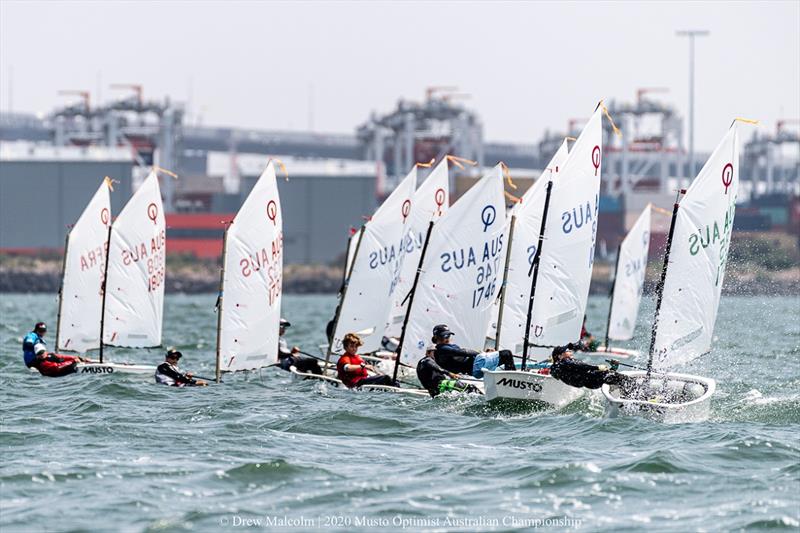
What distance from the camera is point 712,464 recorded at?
1645 cm

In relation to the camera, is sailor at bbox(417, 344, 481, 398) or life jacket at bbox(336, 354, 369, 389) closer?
sailor at bbox(417, 344, 481, 398)

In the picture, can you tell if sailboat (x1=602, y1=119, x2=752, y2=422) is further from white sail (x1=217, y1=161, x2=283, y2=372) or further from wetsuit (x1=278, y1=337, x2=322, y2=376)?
wetsuit (x1=278, y1=337, x2=322, y2=376)

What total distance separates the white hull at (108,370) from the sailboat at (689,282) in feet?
35.6

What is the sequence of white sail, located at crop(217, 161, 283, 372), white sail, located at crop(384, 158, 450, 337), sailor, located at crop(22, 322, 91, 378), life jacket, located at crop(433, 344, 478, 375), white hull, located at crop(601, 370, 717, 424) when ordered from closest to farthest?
1. white hull, located at crop(601, 370, 717, 424)
2. life jacket, located at crop(433, 344, 478, 375)
3. white sail, located at crop(217, 161, 283, 372)
4. sailor, located at crop(22, 322, 91, 378)
5. white sail, located at crop(384, 158, 450, 337)

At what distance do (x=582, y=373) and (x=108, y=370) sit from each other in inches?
429

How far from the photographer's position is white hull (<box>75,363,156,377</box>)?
1074 inches

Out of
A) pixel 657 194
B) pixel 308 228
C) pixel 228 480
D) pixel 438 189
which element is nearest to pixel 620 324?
pixel 438 189

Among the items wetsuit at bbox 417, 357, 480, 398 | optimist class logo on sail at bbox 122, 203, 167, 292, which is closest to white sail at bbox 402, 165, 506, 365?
wetsuit at bbox 417, 357, 480, 398

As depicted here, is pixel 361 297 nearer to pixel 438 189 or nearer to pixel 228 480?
pixel 438 189

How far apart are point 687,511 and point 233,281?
42.2 feet

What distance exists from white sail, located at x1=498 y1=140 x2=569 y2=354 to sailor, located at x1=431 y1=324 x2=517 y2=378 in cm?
100

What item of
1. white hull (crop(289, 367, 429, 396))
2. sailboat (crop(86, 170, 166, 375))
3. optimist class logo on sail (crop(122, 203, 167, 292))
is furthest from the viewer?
optimist class logo on sail (crop(122, 203, 167, 292))

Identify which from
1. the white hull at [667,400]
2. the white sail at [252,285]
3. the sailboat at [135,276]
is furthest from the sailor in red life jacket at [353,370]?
the sailboat at [135,276]

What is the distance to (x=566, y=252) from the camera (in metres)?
23.5
